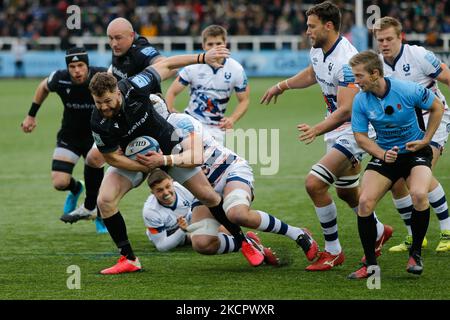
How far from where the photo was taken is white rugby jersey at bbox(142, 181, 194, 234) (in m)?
9.35

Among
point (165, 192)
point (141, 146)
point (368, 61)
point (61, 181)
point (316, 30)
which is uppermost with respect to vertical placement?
point (316, 30)

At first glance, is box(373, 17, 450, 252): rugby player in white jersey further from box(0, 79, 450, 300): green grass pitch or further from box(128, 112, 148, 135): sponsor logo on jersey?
box(128, 112, 148, 135): sponsor logo on jersey

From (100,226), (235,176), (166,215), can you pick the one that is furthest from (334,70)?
(100,226)

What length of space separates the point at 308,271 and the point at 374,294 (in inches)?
44.9

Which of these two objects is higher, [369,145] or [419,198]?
[369,145]

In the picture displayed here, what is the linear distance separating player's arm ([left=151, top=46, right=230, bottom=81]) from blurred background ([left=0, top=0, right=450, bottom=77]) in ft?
78.5

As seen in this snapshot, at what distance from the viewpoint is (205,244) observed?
28.0ft

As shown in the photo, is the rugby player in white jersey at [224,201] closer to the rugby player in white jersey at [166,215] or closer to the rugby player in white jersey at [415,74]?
the rugby player in white jersey at [166,215]

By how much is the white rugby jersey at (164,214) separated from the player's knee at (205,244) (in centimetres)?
82

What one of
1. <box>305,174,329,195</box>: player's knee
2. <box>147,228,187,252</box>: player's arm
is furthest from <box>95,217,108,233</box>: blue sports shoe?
<box>305,174,329,195</box>: player's knee

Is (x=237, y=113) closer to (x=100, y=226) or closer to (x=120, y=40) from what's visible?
(x=120, y=40)

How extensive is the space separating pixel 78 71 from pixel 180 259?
9.38ft

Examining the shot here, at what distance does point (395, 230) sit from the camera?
33.3 ft

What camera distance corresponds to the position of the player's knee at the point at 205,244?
28.0 ft
